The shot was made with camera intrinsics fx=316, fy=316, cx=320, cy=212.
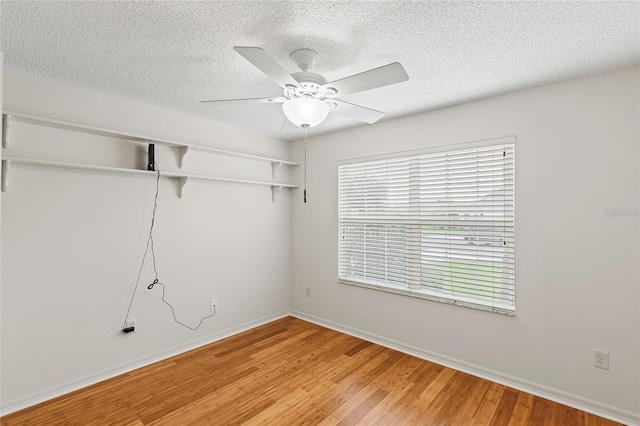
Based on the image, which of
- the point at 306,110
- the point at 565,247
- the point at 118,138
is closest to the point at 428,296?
the point at 565,247

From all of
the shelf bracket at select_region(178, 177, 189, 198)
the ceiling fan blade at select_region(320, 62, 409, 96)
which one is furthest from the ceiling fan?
the shelf bracket at select_region(178, 177, 189, 198)

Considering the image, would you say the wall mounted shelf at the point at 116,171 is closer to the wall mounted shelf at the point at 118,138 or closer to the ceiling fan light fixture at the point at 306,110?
the wall mounted shelf at the point at 118,138

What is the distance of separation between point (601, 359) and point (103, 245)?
398 centimetres

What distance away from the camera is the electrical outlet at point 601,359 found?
7.36 feet

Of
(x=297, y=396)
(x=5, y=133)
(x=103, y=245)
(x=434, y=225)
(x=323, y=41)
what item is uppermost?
(x=323, y=41)

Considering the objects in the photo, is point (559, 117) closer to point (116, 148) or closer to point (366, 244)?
point (366, 244)

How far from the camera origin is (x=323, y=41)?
1862mm

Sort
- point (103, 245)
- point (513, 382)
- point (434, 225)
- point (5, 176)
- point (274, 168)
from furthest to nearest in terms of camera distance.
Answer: point (274, 168) < point (434, 225) < point (103, 245) < point (513, 382) < point (5, 176)

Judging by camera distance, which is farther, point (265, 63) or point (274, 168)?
point (274, 168)

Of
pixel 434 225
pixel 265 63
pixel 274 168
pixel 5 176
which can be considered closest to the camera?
pixel 265 63

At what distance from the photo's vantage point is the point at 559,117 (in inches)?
95.7

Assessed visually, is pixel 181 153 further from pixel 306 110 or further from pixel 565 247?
pixel 565 247

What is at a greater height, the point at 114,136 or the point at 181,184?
the point at 114,136

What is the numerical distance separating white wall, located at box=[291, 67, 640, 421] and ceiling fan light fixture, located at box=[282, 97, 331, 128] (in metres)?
1.58
